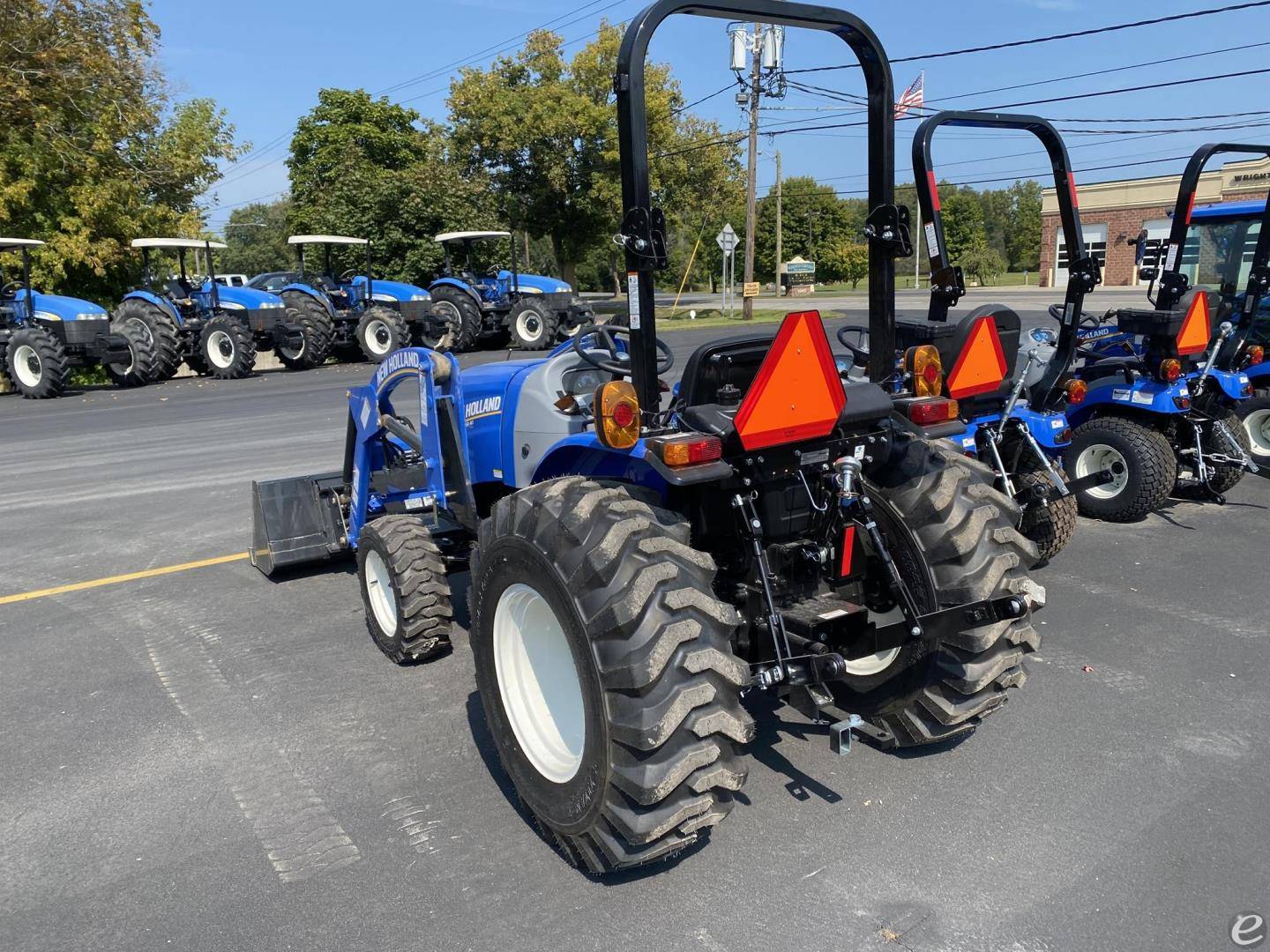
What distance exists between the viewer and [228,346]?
17219mm

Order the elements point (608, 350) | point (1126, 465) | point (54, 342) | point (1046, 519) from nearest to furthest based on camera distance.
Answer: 1. point (608, 350)
2. point (1046, 519)
3. point (1126, 465)
4. point (54, 342)

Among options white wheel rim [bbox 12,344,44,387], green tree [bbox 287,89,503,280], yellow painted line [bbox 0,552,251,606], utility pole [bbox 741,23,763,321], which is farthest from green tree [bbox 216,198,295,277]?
yellow painted line [bbox 0,552,251,606]

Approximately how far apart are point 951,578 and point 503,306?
1835 cm

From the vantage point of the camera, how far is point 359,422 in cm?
542

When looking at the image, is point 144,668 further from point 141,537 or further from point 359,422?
point 141,537

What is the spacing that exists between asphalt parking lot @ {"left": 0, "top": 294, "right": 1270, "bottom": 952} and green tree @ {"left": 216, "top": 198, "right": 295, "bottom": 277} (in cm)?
6486

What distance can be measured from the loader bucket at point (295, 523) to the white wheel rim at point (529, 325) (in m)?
14.1

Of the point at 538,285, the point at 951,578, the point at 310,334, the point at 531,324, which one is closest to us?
the point at 951,578

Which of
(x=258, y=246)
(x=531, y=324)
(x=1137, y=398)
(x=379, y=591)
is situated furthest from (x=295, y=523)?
(x=258, y=246)

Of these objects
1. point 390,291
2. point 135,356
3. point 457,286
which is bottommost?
point 135,356

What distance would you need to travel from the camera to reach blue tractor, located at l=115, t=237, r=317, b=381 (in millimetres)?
16625

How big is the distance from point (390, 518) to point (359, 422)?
3.04 ft

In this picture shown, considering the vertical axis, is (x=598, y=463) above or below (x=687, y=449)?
below

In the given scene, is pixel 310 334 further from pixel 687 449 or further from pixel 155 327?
pixel 687 449
